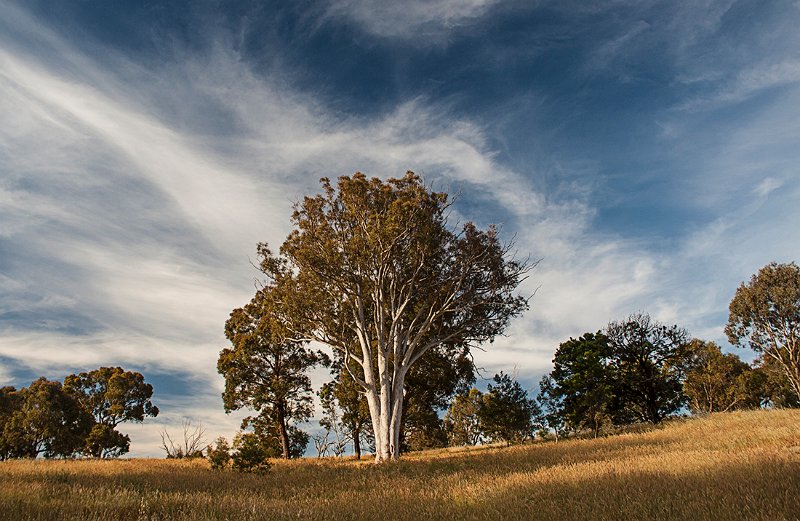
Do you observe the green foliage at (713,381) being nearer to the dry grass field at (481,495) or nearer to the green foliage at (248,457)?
the dry grass field at (481,495)

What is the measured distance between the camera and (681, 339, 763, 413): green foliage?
5206cm

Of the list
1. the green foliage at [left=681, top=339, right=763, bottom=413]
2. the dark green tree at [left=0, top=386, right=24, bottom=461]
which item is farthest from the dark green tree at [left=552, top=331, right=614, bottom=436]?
the dark green tree at [left=0, top=386, right=24, bottom=461]

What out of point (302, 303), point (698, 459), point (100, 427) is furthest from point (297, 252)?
point (100, 427)

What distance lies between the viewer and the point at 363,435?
3778 cm

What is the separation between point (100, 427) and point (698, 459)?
53526mm

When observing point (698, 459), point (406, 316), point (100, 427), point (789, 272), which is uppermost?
point (789, 272)

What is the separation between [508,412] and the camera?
35094mm

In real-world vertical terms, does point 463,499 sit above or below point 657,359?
below

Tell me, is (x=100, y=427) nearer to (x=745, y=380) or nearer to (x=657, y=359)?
(x=657, y=359)

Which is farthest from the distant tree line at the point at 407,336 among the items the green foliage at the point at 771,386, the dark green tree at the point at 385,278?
the green foliage at the point at 771,386

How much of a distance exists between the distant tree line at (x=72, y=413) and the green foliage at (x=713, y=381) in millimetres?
59638

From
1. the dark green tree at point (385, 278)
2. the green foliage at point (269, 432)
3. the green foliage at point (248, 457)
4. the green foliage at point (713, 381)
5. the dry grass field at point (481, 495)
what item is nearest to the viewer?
the dry grass field at point (481, 495)

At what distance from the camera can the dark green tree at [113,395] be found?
162 ft

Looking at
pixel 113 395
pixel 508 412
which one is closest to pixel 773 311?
pixel 508 412
